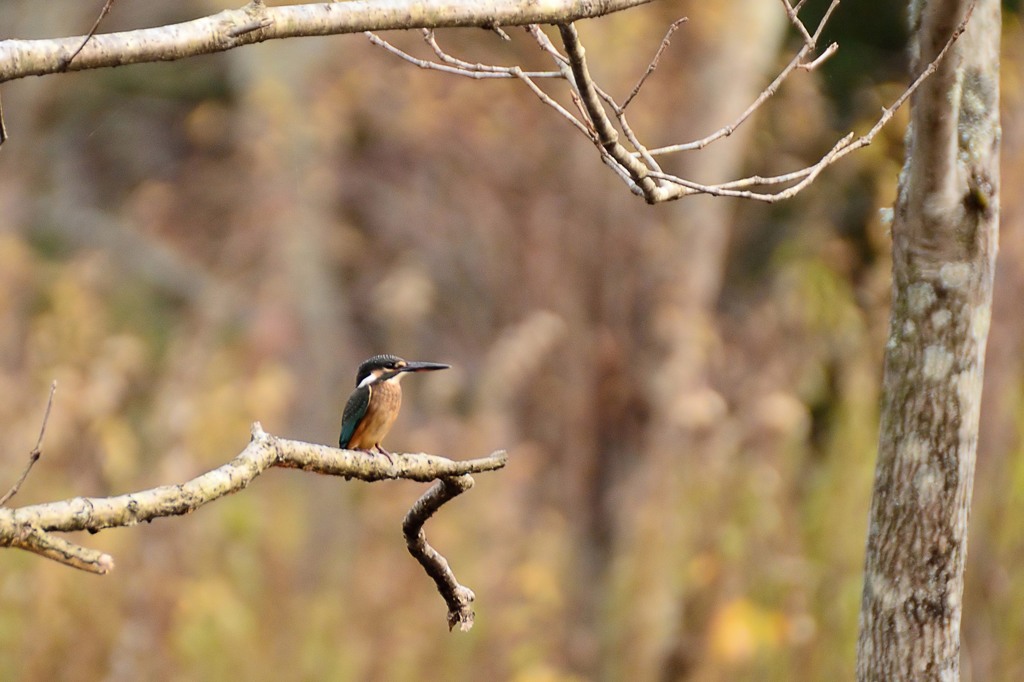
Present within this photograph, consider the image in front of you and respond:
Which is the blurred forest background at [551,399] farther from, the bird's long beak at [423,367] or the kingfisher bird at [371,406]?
the bird's long beak at [423,367]

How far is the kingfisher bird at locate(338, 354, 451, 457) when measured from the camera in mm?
3578

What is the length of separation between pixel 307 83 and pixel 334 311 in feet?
5.29

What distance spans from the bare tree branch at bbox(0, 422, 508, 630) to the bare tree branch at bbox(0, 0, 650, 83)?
0.65m

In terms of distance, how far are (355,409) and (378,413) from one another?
8cm

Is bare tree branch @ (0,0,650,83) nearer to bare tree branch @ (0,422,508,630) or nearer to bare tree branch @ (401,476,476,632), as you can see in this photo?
bare tree branch @ (0,422,508,630)

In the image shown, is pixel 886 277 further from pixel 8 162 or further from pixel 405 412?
pixel 8 162

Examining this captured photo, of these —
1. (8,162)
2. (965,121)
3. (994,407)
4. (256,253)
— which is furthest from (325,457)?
(8,162)

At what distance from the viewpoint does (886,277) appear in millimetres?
6605

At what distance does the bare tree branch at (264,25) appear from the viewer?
1947mm

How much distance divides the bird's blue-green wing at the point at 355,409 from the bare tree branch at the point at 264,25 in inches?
61.2

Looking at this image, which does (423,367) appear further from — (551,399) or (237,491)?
(551,399)

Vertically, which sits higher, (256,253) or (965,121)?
(256,253)

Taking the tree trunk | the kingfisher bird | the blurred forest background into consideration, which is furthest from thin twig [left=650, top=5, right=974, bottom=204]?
the blurred forest background

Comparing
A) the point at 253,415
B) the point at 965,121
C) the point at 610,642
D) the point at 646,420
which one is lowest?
the point at 965,121
